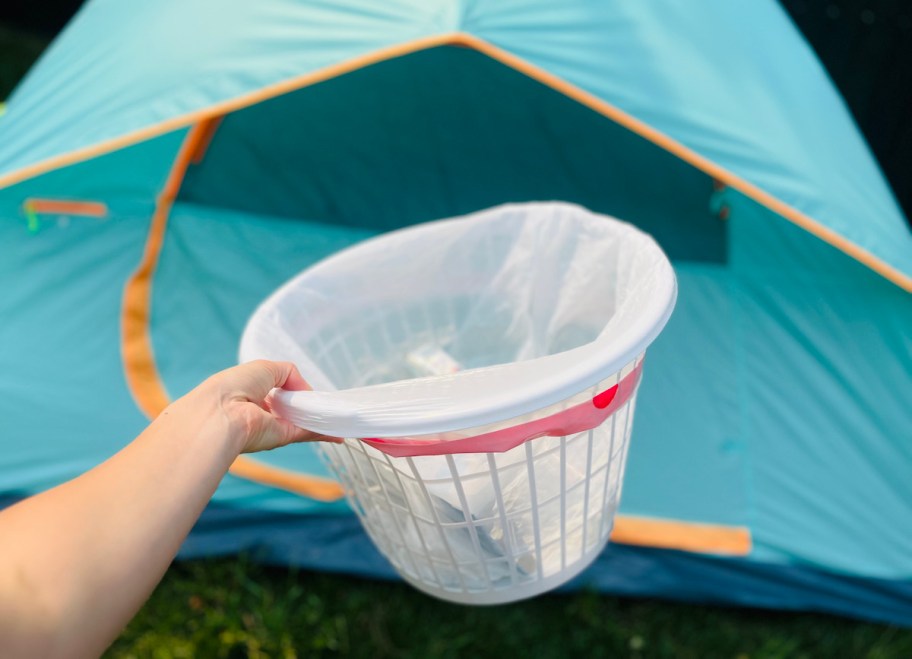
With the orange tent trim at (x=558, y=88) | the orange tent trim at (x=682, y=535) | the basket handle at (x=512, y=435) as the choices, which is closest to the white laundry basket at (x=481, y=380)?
the basket handle at (x=512, y=435)

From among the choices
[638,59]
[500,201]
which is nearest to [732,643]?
[638,59]

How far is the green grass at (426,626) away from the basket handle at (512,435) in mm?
570

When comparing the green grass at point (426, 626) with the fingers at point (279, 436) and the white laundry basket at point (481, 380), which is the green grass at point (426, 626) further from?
the fingers at point (279, 436)

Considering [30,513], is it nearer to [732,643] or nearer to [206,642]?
[206,642]

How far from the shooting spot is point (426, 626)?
44.0 inches

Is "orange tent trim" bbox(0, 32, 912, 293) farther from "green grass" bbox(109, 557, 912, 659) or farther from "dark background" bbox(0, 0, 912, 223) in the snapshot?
"dark background" bbox(0, 0, 912, 223)

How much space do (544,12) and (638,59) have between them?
0.14 metres

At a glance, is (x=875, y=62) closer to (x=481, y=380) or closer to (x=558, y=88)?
(x=558, y=88)

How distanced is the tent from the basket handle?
55cm

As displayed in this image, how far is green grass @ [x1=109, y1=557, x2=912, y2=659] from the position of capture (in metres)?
1.09

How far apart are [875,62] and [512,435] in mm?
1755

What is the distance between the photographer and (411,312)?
1.02 m

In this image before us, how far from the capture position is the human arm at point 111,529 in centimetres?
41

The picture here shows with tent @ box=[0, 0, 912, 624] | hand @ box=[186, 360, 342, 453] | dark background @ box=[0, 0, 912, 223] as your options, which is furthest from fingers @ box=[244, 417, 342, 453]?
dark background @ box=[0, 0, 912, 223]
